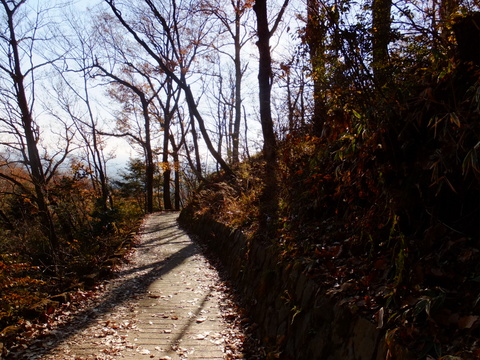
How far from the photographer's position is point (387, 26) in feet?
14.6

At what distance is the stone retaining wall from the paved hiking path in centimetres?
57

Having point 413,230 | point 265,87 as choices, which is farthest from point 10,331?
point 265,87

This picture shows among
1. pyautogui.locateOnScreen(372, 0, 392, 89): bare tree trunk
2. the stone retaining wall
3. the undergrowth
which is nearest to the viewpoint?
the undergrowth

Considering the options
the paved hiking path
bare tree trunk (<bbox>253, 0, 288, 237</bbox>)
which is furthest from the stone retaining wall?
bare tree trunk (<bbox>253, 0, 288, 237</bbox>)

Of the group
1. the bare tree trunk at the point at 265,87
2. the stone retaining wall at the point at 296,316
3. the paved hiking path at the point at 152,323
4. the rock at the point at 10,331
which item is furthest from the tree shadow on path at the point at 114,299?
the bare tree trunk at the point at 265,87

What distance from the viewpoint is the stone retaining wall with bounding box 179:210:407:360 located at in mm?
2557

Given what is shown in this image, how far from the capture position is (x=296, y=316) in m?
3.62

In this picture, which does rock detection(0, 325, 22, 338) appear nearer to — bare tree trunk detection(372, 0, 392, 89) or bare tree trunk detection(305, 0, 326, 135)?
bare tree trunk detection(305, 0, 326, 135)

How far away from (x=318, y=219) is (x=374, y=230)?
1580 mm

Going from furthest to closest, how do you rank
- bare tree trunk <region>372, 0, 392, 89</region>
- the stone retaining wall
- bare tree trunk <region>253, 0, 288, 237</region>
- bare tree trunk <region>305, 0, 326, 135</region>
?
bare tree trunk <region>253, 0, 288, 237</region>, bare tree trunk <region>305, 0, 326, 135</region>, bare tree trunk <region>372, 0, 392, 89</region>, the stone retaining wall

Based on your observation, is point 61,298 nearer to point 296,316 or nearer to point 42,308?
point 42,308

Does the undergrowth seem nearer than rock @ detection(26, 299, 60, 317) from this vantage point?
Yes

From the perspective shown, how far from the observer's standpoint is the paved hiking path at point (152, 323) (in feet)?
13.6

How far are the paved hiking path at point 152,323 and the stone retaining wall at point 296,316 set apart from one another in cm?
57
